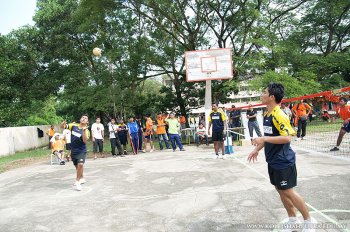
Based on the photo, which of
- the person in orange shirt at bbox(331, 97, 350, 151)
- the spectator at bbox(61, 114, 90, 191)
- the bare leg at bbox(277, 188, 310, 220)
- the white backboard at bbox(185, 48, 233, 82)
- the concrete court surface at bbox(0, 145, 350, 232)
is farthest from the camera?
the white backboard at bbox(185, 48, 233, 82)

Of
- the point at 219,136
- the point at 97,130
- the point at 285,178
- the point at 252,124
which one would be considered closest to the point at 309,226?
the point at 285,178

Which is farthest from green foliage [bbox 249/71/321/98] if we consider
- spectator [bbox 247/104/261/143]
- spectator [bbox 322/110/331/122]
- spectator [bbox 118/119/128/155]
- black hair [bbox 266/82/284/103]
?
black hair [bbox 266/82/284/103]

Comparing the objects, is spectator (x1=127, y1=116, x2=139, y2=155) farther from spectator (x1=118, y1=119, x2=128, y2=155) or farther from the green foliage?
the green foliage

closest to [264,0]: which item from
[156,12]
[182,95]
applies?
[156,12]

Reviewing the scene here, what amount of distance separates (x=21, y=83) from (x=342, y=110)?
1058 inches

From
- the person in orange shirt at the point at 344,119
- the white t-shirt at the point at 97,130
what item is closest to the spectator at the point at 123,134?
the white t-shirt at the point at 97,130

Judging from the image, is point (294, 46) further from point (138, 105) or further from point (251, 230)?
point (251, 230)

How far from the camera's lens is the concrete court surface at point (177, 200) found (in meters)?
4.82

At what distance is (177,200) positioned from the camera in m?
6.14

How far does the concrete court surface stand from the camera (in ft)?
15.8

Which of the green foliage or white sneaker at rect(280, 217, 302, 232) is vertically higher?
the green foliage

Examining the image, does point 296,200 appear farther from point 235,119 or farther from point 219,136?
point 235,119

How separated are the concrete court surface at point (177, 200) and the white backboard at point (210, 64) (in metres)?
8.65

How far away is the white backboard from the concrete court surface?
865cm
